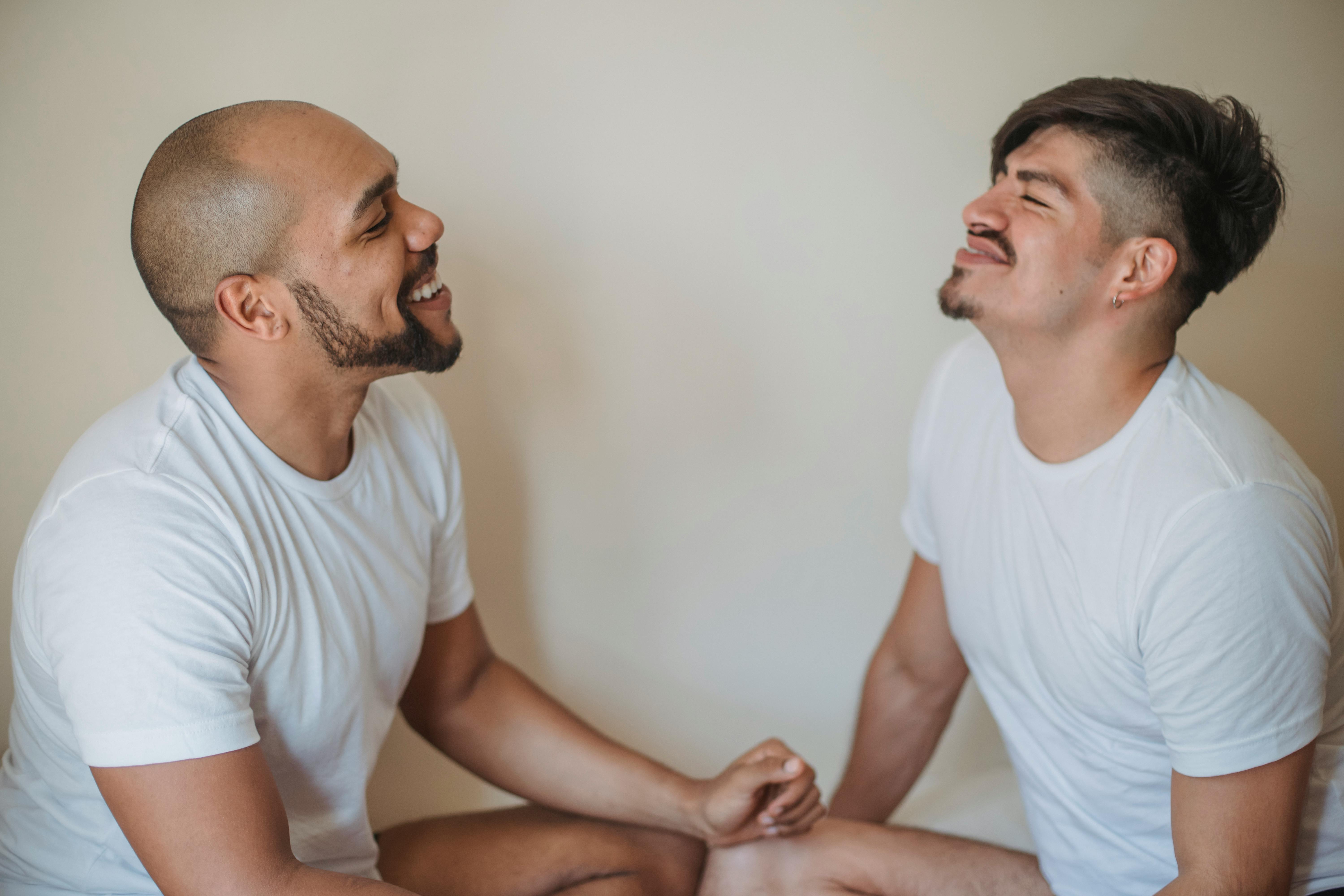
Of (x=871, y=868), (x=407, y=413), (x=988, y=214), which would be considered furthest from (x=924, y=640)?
(x=407, y=413)

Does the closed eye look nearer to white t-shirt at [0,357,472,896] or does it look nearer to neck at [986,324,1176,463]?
white t-shirt at [0,357,472,896]

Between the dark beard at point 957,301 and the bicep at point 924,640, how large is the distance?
1.56 ft

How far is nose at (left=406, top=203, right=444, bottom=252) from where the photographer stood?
4.29ft

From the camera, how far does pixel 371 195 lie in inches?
49.0

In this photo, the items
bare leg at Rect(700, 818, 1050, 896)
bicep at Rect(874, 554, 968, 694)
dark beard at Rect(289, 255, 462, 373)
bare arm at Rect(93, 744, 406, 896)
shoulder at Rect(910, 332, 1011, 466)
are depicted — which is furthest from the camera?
bicep at Rect(874, 554, 968, 694)

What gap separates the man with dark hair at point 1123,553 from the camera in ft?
3.67

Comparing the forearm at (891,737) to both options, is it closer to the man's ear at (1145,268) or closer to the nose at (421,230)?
the man's ear at (1145,268)

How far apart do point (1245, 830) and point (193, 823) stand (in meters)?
1.16

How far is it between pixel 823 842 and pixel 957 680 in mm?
401

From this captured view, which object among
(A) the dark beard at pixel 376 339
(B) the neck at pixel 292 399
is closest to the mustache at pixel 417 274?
(A) the dark beard at pixel 376 339

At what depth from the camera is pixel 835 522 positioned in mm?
1978

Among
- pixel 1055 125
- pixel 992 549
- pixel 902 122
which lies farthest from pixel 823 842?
pixel 902 122

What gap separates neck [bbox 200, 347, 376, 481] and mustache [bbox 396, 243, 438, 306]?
0.12 metres

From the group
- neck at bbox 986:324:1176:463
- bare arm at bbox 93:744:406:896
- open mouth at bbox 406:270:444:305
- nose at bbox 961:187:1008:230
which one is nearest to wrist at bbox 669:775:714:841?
bare arm at bbox 93:744:406:896
